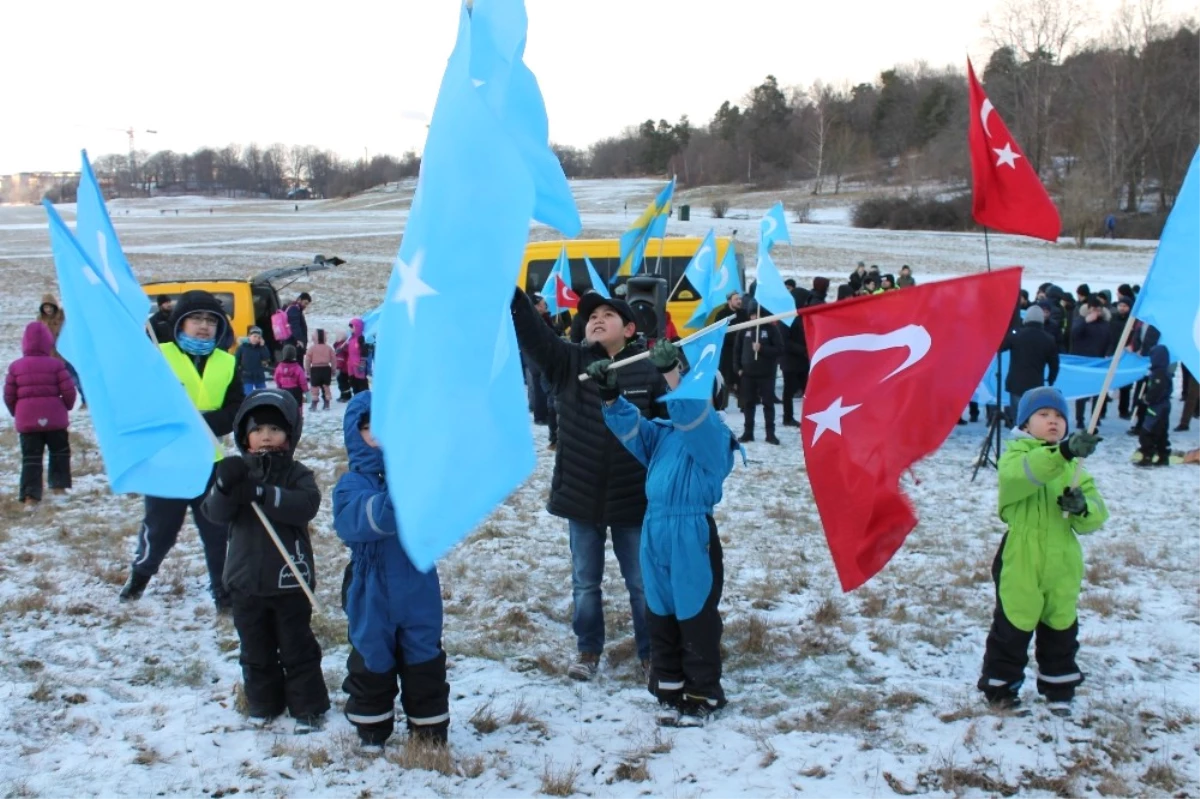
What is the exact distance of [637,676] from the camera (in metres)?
5.00

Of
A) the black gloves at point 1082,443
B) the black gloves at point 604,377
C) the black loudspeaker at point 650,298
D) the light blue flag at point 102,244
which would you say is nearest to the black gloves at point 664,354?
the black gloves at point 604,377

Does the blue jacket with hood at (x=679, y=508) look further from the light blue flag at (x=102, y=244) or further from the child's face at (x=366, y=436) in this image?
the light blue flag at (x=102, y=244)

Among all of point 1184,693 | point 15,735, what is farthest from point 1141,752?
point 15,735

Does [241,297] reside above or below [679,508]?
above

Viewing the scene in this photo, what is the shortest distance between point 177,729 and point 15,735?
0.66 metres

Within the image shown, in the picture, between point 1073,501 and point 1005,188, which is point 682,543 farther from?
point 1005,188

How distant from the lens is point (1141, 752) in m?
4.20

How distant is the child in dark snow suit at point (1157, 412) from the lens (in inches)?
390

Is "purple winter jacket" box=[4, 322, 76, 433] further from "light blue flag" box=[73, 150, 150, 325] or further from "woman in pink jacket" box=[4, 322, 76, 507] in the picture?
"light blue flag" box=[73, 150, 150, 325]

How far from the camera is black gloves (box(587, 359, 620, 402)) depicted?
12.6 feet

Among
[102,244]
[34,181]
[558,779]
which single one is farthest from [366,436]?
[34,181]

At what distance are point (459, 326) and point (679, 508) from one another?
1739mm

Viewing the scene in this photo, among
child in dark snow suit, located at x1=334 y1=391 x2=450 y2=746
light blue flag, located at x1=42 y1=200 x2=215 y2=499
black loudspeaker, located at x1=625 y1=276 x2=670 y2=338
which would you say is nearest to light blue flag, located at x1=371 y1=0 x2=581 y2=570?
child in dark snow suit, located at x1=334 y1=391 x2=450 y2=746

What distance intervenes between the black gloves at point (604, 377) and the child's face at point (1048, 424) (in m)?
1.85
